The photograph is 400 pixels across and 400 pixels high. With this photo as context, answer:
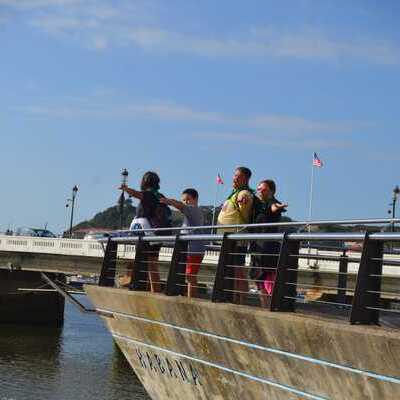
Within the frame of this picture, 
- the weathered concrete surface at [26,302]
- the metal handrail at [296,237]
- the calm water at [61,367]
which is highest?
the metal handrail at [296,237]

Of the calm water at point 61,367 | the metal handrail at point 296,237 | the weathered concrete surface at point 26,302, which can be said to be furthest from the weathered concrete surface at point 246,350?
the weathered concrete surface at point 26,302

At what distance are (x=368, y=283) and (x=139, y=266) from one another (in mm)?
5539

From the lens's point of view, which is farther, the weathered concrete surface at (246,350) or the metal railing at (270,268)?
the metal railing at (270,268)

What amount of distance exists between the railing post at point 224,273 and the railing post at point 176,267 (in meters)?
1.22

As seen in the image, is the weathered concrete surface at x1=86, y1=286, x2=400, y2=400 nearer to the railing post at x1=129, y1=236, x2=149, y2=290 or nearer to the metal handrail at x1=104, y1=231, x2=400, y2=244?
the railing post at x1=129, y1=236, x2=149, y2=290

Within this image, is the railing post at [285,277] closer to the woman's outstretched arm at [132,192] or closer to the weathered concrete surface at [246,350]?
the weathered concrete surface at [246,350]

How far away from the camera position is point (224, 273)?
35.4ft

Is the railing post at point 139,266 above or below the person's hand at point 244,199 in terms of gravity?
below

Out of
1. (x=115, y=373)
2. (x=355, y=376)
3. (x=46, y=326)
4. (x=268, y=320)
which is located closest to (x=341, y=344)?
(x=355, y=376)

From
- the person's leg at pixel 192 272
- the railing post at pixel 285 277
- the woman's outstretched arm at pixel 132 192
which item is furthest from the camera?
the woman's outstretched arm at pixel 132 192

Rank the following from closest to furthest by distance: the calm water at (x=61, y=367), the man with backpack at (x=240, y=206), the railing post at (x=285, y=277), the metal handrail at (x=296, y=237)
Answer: the metal handrail at (x=296, y=237), the railing post at (x=285, y=277), the man with backpack at (x=240, y=206), the calm water at (x=61, y=367)

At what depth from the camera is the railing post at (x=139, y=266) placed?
1337 cm

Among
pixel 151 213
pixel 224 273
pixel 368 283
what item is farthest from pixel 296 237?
pixel 151 213

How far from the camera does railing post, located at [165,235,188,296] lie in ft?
39.4
